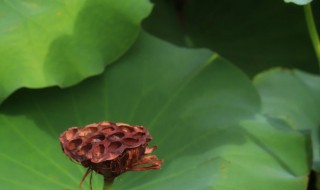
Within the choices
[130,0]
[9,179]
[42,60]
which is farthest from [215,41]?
[9,179]

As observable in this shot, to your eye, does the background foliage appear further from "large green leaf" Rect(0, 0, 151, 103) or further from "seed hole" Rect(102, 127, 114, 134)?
"seed hole" Rect(102, 127, 114, 134)

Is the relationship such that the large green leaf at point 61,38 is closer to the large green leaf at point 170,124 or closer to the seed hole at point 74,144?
the large green leaf at point 170,124

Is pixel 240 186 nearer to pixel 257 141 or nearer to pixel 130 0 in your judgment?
pixel 257 141

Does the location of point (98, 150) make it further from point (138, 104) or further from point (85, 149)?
point (138, 104)

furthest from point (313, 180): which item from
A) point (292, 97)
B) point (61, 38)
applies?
point (61, 38)

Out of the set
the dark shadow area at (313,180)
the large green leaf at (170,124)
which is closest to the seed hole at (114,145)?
the large green leaf at (170,124)
